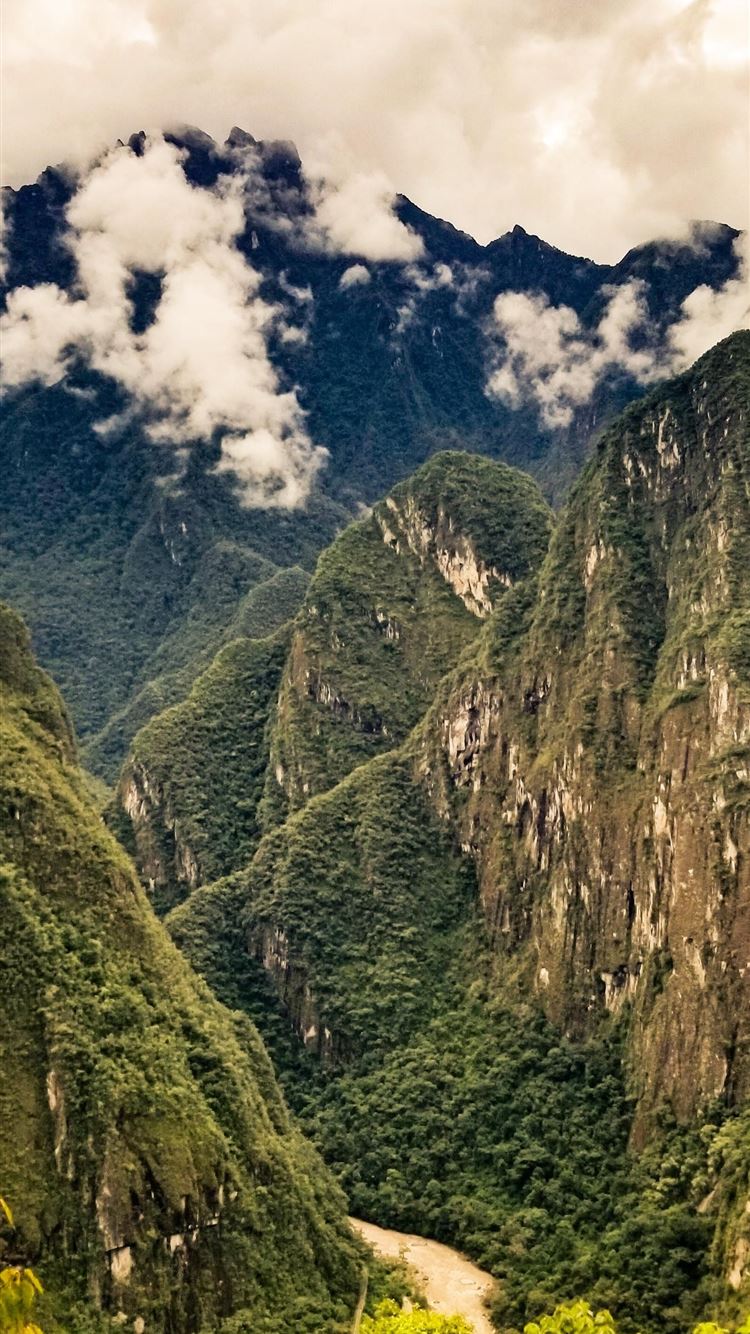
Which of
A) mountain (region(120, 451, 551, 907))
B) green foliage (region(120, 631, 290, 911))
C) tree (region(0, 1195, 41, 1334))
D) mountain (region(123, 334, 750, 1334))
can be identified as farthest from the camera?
mountain (region(120, 451, 551, 907))

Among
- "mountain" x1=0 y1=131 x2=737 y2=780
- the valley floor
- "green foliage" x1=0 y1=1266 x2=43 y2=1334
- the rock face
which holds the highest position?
"mountain" x1=0 y1=131 x2=737 y2=780

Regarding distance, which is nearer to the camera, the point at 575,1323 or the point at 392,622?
the point at 575,1323

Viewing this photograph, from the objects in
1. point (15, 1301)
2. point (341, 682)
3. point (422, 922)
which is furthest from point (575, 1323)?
point (341, 682)

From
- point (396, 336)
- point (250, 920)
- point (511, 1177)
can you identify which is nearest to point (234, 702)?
point (250, 920)

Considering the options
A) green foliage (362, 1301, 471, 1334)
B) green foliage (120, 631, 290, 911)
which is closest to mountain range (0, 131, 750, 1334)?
green foliage (120, 631, 290, 911)

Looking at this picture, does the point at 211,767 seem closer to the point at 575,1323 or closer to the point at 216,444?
the point at 216,444

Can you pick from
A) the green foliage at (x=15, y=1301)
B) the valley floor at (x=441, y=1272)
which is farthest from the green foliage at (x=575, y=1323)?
the valley floor at (x=441, y=1272)

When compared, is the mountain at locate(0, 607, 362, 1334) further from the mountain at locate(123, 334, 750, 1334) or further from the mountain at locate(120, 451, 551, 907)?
the mountain at locate(120, 451, 551, 907)
